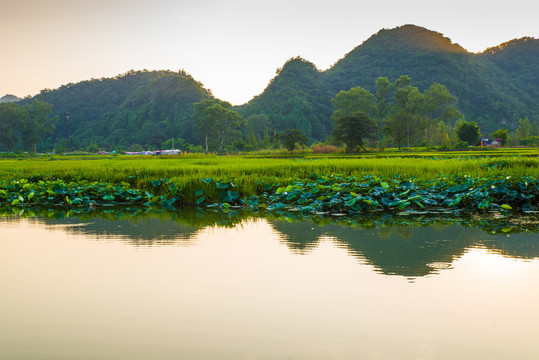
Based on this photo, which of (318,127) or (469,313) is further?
(318,127)

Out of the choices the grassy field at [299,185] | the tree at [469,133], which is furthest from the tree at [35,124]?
the grassy field at [299,185]

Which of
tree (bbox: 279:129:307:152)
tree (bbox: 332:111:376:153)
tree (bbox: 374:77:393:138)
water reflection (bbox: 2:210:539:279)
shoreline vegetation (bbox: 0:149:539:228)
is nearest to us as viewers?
water reflection (bbox: 2:210:539:279)

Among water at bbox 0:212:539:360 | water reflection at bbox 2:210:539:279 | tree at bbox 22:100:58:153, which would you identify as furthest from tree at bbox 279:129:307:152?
tree at bbox 22:100:58:153

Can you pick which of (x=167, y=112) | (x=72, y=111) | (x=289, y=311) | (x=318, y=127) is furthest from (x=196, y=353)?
(x=72, y=111)

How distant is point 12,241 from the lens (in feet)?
17.0

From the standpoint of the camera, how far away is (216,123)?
84.8m

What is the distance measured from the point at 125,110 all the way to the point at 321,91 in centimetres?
5721

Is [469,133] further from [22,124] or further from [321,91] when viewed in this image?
[22,124]

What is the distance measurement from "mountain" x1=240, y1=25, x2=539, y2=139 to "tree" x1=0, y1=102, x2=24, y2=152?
54.8m

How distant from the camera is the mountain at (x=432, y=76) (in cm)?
10844

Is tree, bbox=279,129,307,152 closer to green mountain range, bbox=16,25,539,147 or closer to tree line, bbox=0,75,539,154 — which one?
tree line, bbox=0,75,539,154

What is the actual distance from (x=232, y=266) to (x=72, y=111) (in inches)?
5620

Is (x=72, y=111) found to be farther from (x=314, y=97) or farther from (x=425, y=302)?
(x=425, y=302)

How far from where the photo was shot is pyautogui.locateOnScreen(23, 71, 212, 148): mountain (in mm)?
112262
